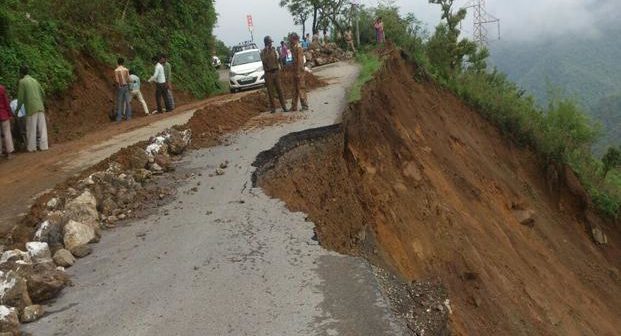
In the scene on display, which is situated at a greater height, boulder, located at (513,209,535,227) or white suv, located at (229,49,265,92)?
white suv, located at (229,49,265,92)

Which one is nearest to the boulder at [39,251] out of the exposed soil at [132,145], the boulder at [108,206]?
the exposed soil at [132,145]

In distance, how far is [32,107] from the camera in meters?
11.9

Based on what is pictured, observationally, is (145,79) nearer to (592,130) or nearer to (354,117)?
(354,117)

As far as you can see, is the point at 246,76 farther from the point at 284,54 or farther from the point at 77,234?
the point at 77,234

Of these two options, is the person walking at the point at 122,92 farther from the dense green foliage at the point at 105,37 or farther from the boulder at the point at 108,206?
the boulder at the point at 108,206

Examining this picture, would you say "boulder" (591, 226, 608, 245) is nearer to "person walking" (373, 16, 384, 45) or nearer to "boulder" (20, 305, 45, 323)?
"person walking" (373, 16, 384, 45)

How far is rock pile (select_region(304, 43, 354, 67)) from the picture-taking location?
30255 mm

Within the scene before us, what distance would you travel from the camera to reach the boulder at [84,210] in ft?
23.1

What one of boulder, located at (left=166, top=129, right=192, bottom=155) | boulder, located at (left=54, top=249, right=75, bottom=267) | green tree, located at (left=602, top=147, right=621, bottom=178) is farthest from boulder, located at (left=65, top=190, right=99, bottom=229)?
green tree, located at (left=602, top=147, right=621, bottom=178)

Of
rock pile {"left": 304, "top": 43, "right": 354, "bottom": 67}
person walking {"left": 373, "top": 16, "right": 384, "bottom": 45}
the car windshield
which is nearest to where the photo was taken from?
the car windshield

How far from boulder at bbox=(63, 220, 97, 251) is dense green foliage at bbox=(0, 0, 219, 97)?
327 inches

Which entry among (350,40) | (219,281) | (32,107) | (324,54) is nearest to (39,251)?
(219,281)

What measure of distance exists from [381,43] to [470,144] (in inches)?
501

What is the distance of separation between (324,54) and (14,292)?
2725 cm
